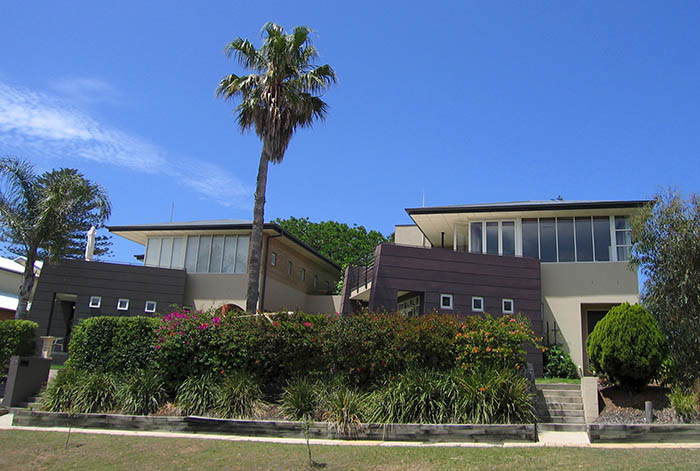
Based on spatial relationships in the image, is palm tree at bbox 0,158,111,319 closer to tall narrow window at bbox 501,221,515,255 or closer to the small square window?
the small square window

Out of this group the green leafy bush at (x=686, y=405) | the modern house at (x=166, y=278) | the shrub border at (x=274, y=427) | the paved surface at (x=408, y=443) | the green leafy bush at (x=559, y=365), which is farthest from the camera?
the modern house at (x=166, y=278)

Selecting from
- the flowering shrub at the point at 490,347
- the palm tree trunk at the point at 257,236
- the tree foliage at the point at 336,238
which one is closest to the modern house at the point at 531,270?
the palm tree trunk at the point at 257,236

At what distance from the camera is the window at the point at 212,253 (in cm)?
2473

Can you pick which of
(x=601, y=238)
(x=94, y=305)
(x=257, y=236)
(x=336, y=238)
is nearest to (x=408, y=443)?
(x=257, y=236)

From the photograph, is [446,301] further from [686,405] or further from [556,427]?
[686,405]

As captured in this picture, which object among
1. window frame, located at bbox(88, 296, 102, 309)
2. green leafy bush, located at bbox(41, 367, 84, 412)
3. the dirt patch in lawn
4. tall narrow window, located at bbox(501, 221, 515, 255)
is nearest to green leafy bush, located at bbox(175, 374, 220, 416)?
green leafy bush, located at bbox(41, 367, 84, 412)

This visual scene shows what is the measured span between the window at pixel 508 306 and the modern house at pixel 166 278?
10.3m

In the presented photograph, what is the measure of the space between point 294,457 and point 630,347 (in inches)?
332

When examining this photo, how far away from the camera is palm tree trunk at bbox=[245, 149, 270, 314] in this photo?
1825cm

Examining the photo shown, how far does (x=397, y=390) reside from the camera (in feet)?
39.7

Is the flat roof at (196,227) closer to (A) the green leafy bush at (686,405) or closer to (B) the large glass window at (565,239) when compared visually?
(B) the large glass window at (565,239)

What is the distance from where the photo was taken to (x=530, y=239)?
21.5 m

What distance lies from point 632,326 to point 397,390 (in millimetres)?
5921

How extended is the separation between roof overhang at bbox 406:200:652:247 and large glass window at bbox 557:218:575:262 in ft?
0.97
